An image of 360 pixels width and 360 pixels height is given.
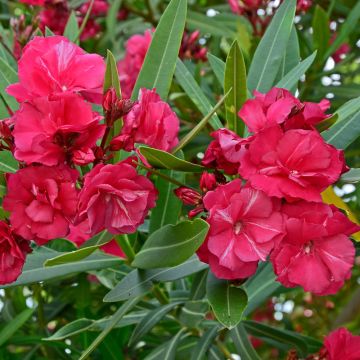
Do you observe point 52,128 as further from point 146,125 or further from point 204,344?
point 204,344

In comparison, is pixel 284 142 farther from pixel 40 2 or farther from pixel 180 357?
pixel 40 2

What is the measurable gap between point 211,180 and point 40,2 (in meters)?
1.13

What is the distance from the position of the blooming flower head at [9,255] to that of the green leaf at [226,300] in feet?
0.89

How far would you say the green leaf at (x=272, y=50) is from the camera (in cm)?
130

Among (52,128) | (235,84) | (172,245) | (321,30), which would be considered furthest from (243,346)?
(321,30)

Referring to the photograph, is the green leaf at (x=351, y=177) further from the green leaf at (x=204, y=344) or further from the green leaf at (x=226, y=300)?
the green leaf at (x=204, y=344)

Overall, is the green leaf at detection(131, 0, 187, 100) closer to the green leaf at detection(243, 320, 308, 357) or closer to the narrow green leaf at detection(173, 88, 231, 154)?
the narrow green leaf at detection(173, 88, 231, 154)

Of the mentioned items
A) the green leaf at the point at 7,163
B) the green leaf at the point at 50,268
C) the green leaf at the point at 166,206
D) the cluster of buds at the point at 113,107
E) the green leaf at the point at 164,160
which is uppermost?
the cluster of buds at the point at 113,107

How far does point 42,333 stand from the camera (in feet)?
5.86

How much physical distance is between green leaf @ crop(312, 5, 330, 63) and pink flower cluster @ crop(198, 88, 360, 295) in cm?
86

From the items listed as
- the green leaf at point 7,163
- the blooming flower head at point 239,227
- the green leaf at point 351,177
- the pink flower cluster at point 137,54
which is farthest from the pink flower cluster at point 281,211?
the pink flower cluster at point 137,54

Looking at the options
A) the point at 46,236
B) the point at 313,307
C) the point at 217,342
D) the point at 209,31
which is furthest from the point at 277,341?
the point at 313,307

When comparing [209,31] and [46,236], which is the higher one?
[46,236]

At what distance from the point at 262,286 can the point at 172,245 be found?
0.47 m
